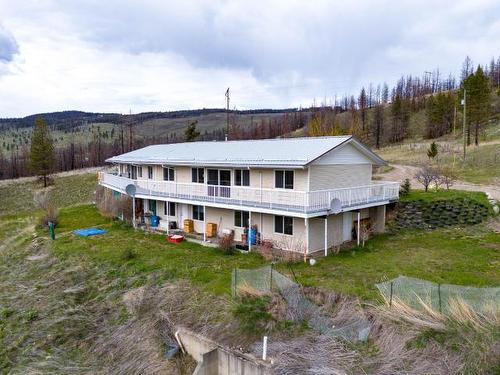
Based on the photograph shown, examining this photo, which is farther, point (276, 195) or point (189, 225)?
point (189, 225)

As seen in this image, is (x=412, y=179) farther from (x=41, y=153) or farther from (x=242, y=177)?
(x=41, y=153)

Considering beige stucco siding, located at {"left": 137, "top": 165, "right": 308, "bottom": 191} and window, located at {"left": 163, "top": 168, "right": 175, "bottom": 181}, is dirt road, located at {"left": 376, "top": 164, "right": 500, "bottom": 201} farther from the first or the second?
window, located at {"left": 163, "top": 168, "right": 175, "bottom": 181}

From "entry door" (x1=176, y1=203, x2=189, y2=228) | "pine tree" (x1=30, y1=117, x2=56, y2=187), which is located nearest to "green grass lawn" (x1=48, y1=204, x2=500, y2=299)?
"entry door" (x1=176, y1=203, x2=189, y2=228)

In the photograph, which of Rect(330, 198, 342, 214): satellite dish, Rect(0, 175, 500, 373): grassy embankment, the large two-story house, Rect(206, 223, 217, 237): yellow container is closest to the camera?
Rect(0, 175, 500, 373): grassy embankment

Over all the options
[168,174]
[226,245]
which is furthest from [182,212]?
[226,245]

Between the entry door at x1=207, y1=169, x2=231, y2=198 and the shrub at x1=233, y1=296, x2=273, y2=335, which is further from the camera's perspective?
the entry door at x1=207, y1=169, x2=231, y2=198

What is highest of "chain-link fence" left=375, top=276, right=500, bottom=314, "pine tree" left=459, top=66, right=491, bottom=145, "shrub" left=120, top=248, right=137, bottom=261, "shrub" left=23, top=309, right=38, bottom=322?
"pine tree" left=459, top=66, right=491, bottom=145
